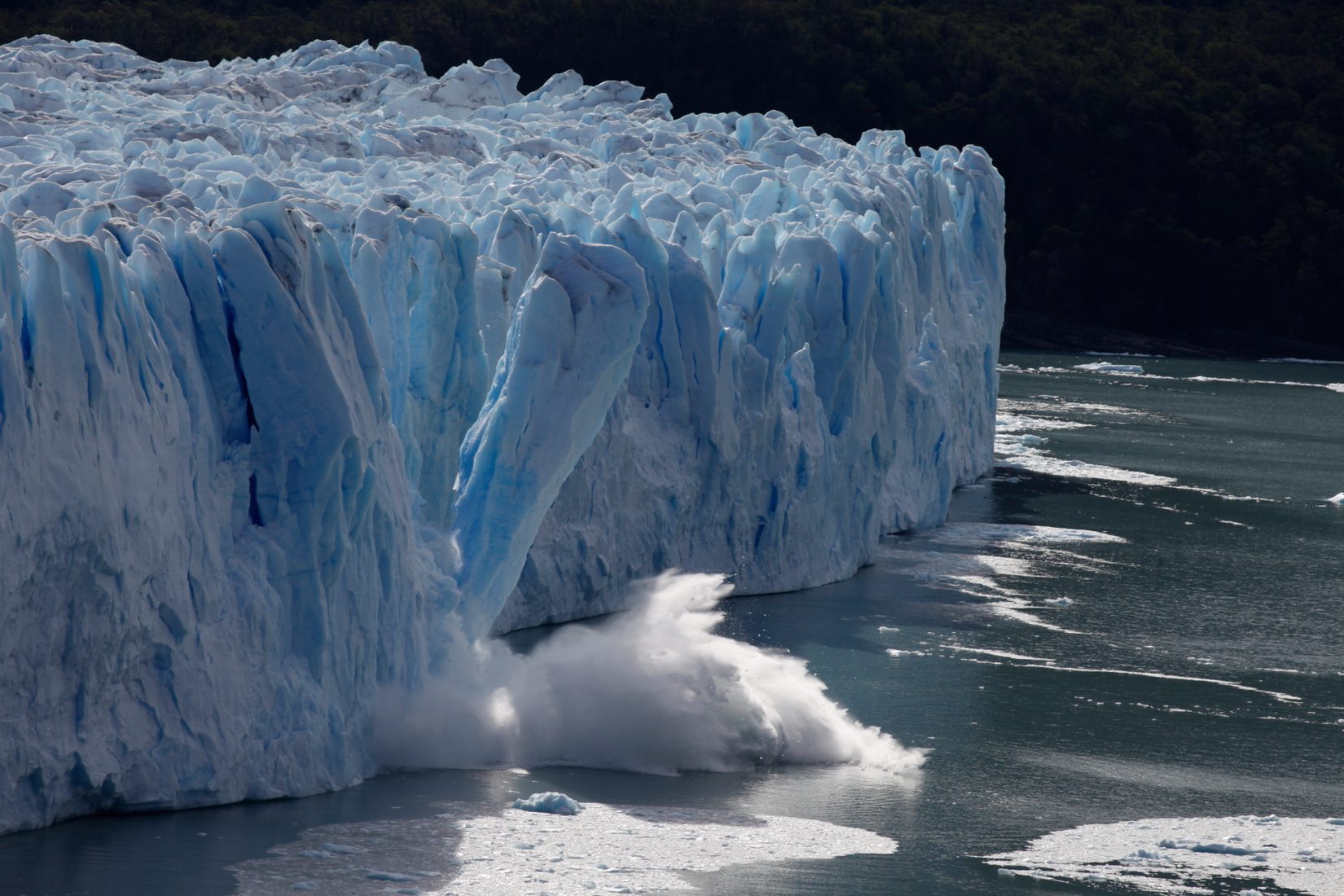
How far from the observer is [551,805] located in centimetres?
696

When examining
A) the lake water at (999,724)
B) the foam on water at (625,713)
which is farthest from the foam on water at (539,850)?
the foam on water at (625,713)

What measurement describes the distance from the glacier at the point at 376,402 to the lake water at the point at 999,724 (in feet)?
1.27

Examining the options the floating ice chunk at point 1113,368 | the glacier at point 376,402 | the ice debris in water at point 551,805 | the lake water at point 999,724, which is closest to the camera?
the glacier at point 376,402

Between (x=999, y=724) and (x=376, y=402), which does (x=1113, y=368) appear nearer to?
(x=999, y=724)

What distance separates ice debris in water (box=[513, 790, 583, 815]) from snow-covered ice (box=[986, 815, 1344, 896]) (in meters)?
1.56

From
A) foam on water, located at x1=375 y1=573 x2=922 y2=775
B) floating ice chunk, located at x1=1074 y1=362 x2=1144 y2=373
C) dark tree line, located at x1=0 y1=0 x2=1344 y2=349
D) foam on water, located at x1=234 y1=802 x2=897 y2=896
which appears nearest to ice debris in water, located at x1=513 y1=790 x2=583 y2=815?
foam on water, located at x1=234 y1=802 x2=897 y2=896

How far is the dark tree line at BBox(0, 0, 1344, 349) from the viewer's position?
123ft

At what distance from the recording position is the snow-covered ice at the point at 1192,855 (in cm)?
697

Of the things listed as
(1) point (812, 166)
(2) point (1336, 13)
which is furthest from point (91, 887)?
(2) point (1336, 13)

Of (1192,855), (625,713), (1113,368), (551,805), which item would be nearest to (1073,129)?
(1113,368)

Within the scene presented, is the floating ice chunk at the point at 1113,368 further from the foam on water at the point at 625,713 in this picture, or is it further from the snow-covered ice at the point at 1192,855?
the snow-covered ice at the point at 1192,855

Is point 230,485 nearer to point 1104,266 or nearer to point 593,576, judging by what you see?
point 593,576

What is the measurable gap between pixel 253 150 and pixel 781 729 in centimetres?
780

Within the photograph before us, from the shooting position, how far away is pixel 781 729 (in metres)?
8.52
